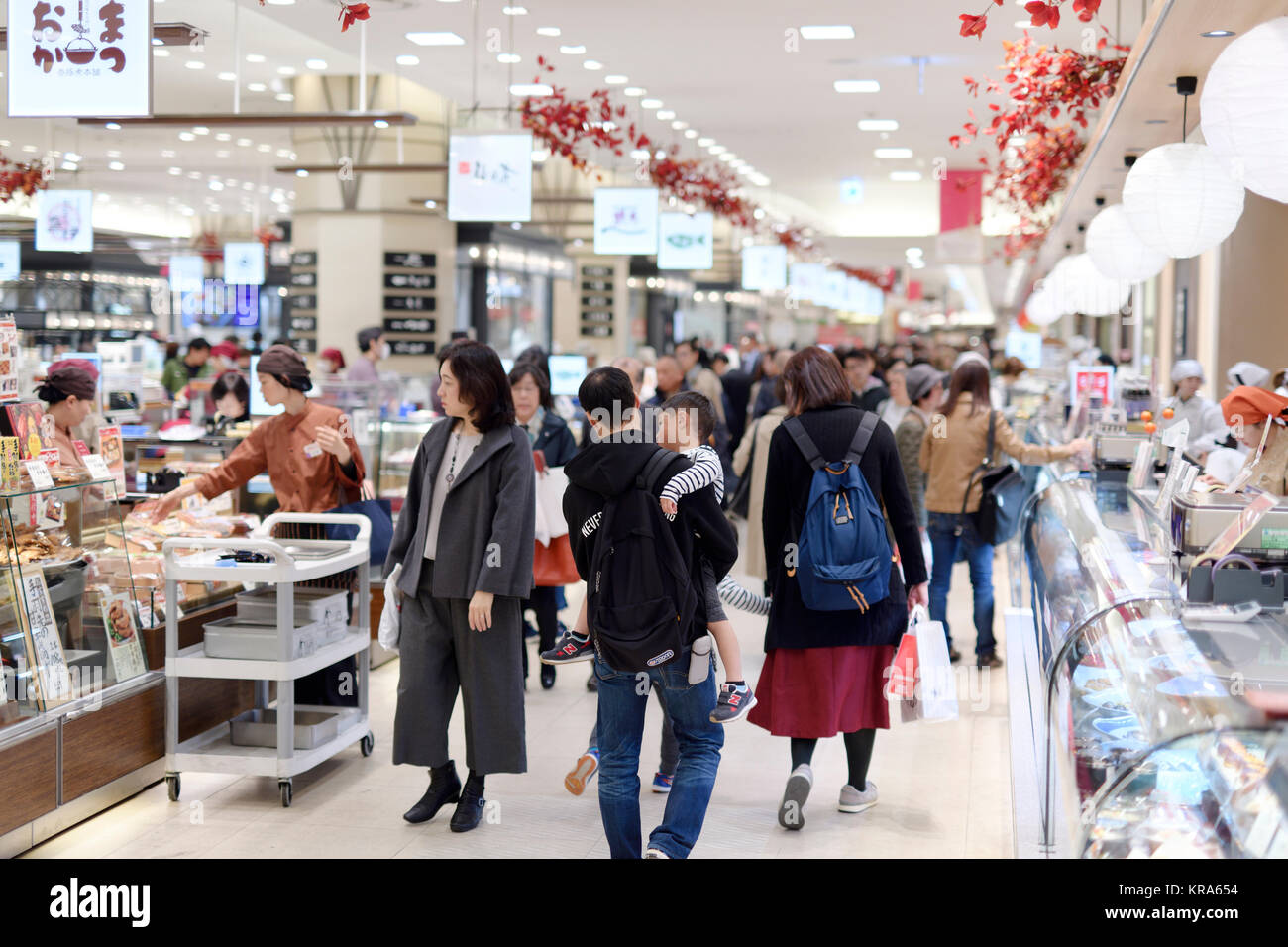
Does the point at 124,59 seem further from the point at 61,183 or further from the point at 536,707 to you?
the point at 61,183

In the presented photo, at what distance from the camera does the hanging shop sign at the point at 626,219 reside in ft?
42.0

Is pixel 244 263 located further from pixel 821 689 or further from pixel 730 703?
pixel 730 703

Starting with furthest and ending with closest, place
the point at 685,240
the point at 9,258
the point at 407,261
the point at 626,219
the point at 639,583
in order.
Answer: the point at 407,261 < the point at 685,240 < the point at 9,258 < the point at 626,219 < the point at 639,583

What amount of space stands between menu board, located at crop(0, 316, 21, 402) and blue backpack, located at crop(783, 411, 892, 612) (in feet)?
8.97

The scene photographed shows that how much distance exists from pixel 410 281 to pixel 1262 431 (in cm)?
1203

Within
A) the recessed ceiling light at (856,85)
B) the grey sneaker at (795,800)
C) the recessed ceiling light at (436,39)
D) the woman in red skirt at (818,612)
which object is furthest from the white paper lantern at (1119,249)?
→ the recessed ceiling light at (436,39)

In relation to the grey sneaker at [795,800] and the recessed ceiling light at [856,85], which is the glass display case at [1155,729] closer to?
the grey sneaker at [795,800]

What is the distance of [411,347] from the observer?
15695mm

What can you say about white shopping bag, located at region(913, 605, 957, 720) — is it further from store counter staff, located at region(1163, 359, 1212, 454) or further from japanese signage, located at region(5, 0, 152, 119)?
store counter staff, located at region(1163, 359, 1212, 454)

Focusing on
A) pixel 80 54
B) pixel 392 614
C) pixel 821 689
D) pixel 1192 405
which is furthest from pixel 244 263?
pixel 821 689

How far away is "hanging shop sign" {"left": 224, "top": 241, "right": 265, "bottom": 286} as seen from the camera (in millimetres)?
19297

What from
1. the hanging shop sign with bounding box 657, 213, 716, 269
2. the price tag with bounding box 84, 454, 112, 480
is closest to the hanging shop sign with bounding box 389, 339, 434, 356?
the hanging shop sign with bounding box 657, 213, 716, 269

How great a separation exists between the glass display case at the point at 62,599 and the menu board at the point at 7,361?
15.8 inches

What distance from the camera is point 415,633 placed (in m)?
4.29
